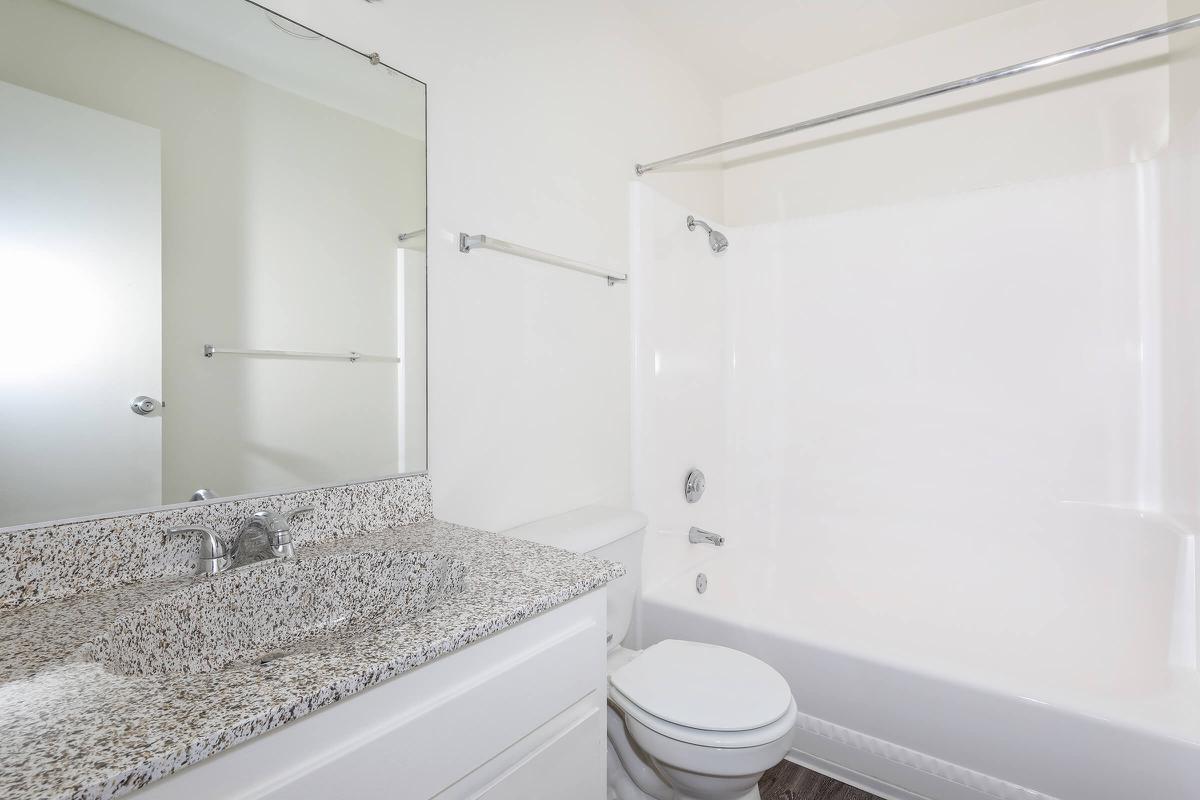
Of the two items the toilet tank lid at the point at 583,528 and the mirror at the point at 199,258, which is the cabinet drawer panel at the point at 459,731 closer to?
the toilet tank lid at the point at 583,528

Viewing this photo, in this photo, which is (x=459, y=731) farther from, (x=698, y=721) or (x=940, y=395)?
(x=940, y=395)

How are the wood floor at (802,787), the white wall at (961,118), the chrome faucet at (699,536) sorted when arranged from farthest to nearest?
the chrome faucet at (699,536)
the white wall at (961,118)
the wood floor at (802,787)

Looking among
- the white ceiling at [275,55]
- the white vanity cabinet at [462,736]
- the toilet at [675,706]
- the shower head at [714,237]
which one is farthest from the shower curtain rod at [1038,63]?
the white vanity cabinet at [462,736]

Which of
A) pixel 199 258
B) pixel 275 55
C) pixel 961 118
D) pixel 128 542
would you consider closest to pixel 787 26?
pixel 961 118

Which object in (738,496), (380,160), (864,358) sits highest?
(380,160)

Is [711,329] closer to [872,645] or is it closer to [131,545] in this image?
[872,645]

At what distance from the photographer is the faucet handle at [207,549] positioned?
3.04 feet

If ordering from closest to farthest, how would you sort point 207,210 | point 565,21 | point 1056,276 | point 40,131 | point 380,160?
point 40,131, point 207,210, point 380,160, point 565,21, point 1056,276

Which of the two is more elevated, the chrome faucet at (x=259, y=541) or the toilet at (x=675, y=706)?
the chrome faucet at (x=259, y=541)

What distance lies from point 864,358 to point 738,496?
2.51ft

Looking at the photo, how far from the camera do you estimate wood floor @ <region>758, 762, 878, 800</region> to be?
1596 mm

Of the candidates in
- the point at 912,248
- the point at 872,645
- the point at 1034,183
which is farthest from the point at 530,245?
the point at 1034,183

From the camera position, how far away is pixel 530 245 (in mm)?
1609

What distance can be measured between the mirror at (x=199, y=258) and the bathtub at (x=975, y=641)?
46.0 inches
